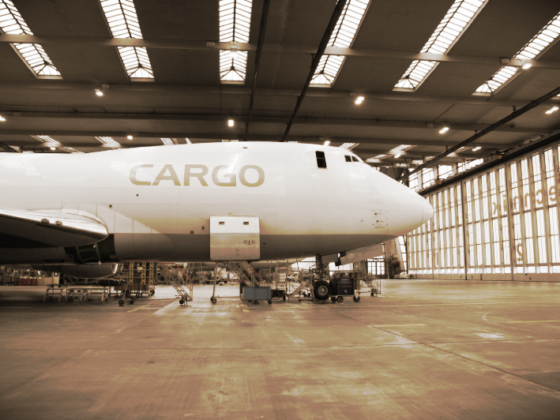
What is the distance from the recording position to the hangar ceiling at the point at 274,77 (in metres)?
21.8

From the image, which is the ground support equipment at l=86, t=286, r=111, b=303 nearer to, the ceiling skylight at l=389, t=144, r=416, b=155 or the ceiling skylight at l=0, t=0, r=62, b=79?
the ceiling skylight at l=0, t=0, r=62, b=79

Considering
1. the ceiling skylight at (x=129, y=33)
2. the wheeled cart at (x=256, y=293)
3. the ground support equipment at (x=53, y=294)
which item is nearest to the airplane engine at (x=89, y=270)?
the ground support equipment at (x=53, y=294)

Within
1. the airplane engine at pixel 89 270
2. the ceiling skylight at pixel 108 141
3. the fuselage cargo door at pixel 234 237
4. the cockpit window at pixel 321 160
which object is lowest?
the airplane engine at pixel 89 270

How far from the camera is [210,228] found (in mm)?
12641

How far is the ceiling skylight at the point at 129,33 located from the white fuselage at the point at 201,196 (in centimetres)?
1206

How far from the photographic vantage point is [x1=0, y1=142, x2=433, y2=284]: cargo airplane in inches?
494

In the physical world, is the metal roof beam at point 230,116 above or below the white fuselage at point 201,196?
above

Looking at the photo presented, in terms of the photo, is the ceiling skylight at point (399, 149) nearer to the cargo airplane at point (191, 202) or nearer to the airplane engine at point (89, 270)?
the cargo airplane at point (191, 202)

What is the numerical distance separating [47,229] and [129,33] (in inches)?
662

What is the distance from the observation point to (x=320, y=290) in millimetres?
16828

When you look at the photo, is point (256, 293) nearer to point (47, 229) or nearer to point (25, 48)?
point (47, 229)

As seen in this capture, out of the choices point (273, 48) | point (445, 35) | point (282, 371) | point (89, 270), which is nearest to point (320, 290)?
point (89, 270)

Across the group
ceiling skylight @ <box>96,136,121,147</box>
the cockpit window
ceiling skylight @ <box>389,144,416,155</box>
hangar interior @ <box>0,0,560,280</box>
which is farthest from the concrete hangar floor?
ceiling skylight @ <box>389,144,416,155</box>

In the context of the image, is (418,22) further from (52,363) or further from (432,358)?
(52,363)
